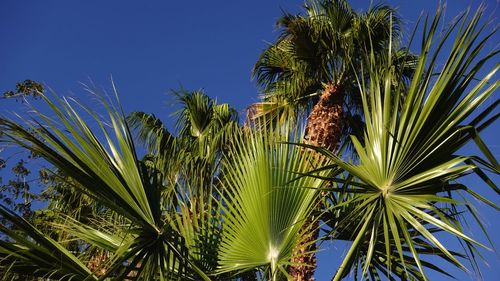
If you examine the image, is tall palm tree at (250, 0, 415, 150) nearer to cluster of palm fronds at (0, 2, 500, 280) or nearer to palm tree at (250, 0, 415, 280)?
palm tree at (250, 0, 415, 280)

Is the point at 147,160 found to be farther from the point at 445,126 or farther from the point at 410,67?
the point at 445,126

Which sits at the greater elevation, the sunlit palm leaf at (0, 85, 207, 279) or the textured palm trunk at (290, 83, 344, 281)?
the textured palm trunk at (290, 83, 344, 281)

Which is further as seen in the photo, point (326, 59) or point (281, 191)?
point (326, 59)

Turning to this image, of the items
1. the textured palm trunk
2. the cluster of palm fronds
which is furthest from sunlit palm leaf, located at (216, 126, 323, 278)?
the textured palm trunk

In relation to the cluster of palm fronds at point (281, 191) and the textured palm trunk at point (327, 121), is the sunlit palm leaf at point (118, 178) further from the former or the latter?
the textured palm trunk at point (327, 121)

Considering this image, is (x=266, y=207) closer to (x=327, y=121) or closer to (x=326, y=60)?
(x=327, y=121)

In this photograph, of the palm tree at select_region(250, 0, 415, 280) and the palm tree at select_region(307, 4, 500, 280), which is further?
Answer: the palm tree at select_region(250, 0, 415, 280)

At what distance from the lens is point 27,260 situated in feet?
12.7

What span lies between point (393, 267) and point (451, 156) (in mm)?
1520

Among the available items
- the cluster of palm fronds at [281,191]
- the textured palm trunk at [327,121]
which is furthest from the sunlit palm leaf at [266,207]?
the textured palm trunk at [327,121]

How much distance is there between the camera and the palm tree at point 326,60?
7586 mm

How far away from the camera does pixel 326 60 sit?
26.5ft

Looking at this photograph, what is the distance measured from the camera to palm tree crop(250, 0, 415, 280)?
24.9ft

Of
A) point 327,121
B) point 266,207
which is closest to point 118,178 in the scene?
point 266,207
